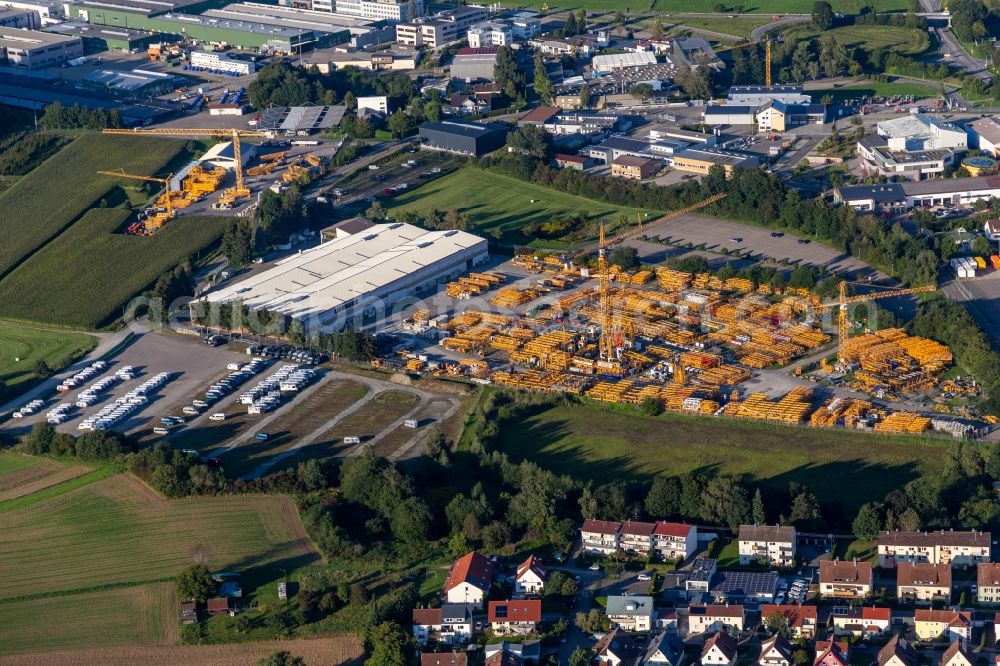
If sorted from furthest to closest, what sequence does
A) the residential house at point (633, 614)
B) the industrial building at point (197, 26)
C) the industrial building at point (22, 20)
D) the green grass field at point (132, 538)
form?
the industrial building at point (22, 20)
the industrial building at point (197, 26)
the green grass field at point (132, 538)
the residential house at point (633, 614)

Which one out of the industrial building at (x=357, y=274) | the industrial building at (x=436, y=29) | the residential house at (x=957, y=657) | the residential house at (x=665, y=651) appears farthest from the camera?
the industrial building at (x=436, y=29)

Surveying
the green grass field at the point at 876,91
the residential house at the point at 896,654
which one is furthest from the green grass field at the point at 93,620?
the green grass field at the point at 876,91

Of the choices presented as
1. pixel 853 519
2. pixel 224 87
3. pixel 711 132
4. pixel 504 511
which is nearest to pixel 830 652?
pixel 853 519

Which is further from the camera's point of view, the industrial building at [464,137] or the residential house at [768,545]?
the industrial building at [464,137]

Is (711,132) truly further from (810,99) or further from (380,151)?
(380,151)

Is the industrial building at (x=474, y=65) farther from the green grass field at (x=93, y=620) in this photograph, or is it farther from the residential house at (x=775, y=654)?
the residential house at (x=775, y=654)

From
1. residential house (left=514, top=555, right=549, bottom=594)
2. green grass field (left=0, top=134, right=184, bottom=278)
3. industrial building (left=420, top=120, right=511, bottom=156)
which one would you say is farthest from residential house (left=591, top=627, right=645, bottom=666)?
industrial building (left=420, top=120, right=511, bottom=156)

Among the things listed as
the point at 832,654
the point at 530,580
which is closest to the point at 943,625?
the point at 832,654
